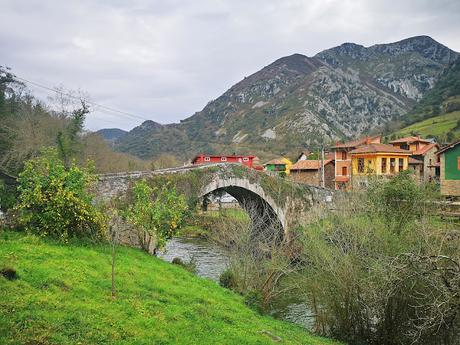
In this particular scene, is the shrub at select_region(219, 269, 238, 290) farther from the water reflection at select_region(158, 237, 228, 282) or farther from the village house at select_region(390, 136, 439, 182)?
the village house at select_region(390, 136, 439, 182)

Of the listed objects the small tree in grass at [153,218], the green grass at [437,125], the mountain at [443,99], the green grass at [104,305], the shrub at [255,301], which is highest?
the mountain at [443,99]

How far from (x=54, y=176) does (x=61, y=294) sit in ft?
18.8

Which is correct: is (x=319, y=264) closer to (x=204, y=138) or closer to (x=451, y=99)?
(x=451, y=99)

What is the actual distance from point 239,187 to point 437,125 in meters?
72.2

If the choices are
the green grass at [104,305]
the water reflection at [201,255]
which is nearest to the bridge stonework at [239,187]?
the water reflection at [201,255]

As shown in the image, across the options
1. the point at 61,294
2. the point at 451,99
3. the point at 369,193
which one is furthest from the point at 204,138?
the point at 61,294

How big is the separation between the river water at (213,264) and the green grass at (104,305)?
4947mm

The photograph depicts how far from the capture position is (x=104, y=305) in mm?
9258

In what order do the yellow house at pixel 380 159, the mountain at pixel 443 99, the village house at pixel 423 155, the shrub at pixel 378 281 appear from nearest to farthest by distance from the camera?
1. the shrub at pixel 378 281
2. the yellow house at pixel 380 159
3. the village house at pixel 423 155
4. the mountain at pixel 443 99

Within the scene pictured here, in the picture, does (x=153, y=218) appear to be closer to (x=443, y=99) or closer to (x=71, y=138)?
(x=71, y=138)

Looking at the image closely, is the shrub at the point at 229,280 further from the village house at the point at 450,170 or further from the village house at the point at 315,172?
the village house at the point at 315,172

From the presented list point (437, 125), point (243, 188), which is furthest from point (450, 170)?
point (437, 125)

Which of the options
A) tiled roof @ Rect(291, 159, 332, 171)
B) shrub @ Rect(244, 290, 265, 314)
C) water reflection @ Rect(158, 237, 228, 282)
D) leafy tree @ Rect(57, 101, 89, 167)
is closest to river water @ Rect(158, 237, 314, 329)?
water reflection @ Rect(158, 237, 228, 282)

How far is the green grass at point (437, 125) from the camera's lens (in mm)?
81125
